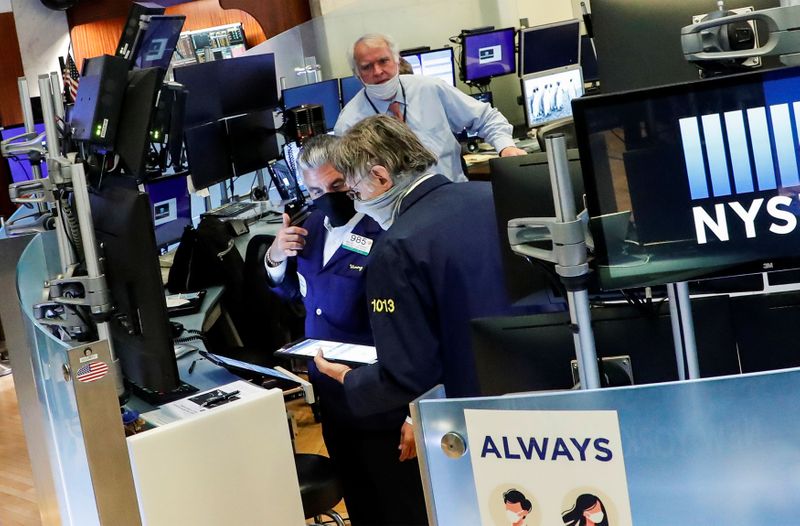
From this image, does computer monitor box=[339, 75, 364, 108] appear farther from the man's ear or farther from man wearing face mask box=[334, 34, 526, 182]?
the man's ear

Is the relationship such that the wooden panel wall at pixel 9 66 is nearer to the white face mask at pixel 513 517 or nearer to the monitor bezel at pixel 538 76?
the monitor bezel at pixel 538 76

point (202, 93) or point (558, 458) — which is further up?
point (202, 93)

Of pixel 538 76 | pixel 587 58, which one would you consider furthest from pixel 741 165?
pixel 587 58

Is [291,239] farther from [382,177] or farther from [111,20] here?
[111,20]

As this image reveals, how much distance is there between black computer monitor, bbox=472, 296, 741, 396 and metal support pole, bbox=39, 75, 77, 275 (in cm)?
111

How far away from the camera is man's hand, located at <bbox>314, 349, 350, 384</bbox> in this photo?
2.22m

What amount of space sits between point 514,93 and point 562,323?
6.85m

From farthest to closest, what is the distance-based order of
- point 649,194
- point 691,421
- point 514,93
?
1. point 514,93
2. point 649,194
3. point 691,421

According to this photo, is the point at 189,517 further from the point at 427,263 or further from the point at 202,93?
the point at 202,93

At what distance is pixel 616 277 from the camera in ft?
3.84

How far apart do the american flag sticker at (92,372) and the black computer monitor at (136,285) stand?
157mm

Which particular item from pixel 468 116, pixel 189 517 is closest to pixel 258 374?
pixel 189 517

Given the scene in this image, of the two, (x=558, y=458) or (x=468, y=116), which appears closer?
(x=558, y=458)

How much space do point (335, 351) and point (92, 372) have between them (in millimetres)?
657
